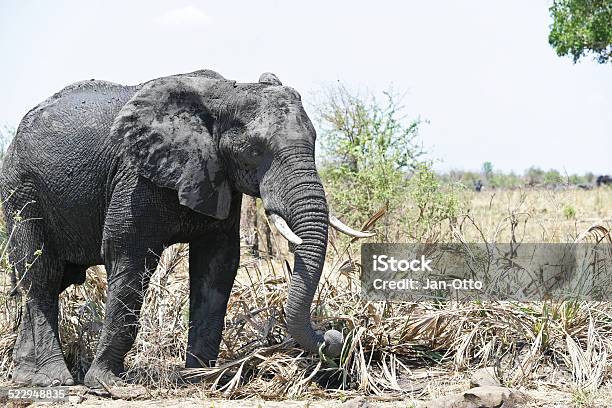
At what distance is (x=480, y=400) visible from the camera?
616cm

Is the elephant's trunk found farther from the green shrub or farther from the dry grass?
the green shrub

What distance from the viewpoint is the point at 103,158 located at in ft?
25.3

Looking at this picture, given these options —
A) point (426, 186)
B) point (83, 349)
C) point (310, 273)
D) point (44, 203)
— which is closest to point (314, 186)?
point (310, 273)

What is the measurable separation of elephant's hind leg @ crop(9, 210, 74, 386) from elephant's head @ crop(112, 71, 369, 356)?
1.50m

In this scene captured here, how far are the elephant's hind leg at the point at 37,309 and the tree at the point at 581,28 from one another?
59.7 feet

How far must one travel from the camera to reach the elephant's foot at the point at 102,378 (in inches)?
298

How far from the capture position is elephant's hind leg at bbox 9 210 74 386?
8.23 m

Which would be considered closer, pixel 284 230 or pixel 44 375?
pixel 284 230

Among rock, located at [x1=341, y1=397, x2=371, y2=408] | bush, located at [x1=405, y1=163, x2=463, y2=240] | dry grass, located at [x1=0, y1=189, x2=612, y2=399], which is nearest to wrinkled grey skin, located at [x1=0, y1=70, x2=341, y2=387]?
dry grass, located at [x1=0, y1=189, x2=612, y2=399]

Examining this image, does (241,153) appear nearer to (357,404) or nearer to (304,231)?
(304,231)

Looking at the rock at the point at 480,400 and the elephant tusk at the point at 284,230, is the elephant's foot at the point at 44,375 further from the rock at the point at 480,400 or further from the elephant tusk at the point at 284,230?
the rock at the point at 480,400

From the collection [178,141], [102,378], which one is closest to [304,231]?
[178,141]

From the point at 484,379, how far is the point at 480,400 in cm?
95

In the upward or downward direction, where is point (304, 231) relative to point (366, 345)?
upward
